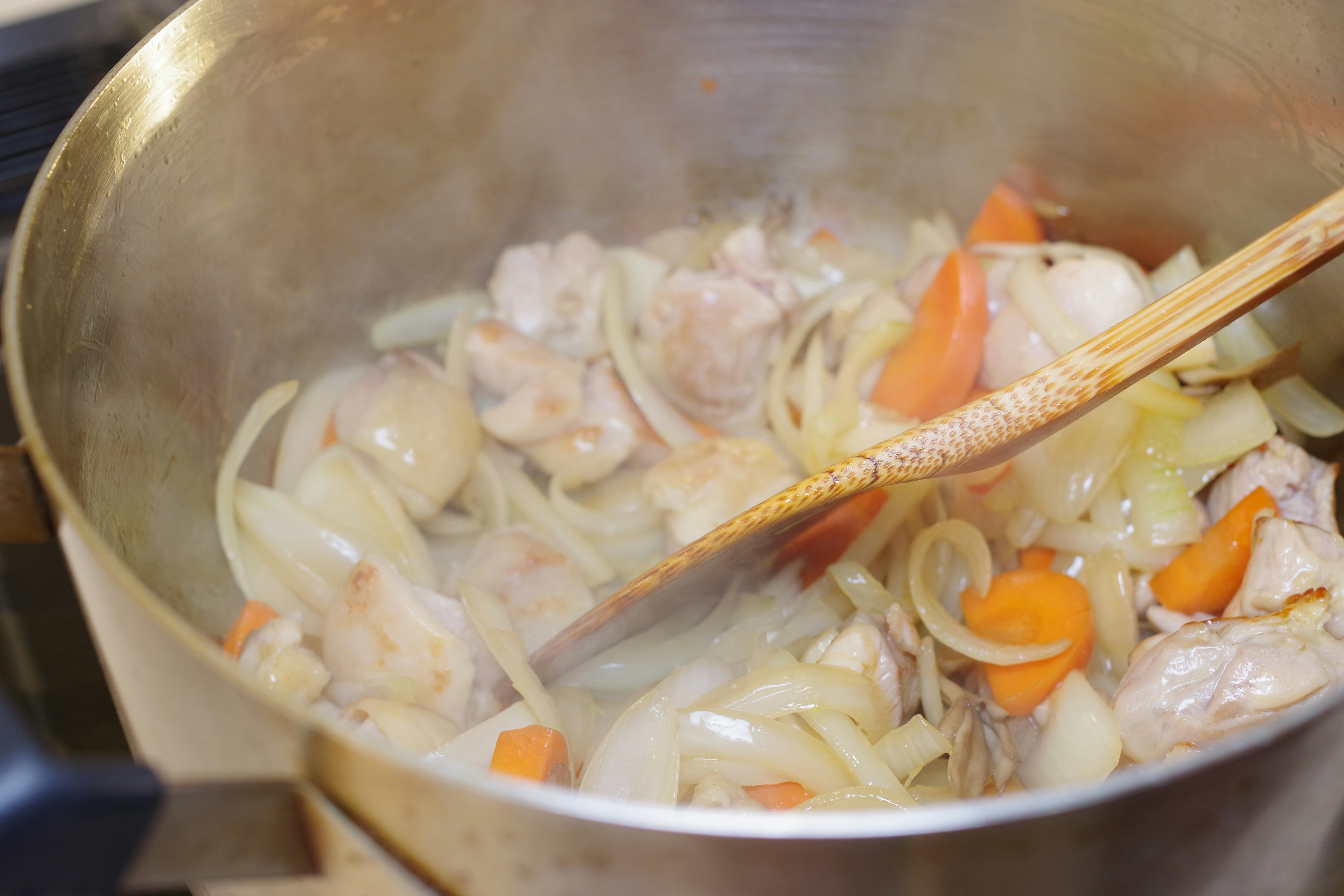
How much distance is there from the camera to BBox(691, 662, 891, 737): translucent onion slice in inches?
58.0

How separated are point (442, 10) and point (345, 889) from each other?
5.01 ft

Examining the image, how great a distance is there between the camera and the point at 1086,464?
6.07 ft

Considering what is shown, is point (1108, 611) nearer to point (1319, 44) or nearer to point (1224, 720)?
point (1224, 720)

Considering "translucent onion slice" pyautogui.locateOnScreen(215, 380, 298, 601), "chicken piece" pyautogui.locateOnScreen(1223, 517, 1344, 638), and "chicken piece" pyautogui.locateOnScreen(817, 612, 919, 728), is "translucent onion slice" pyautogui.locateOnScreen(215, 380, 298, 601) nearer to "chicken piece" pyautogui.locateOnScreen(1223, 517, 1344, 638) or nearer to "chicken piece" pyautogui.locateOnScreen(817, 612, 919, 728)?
"chicken piece" pyautogui.locateOnScreen(817, 612, 919, 728)

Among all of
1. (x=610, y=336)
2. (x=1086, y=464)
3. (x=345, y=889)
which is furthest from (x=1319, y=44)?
(x=345, y=889)

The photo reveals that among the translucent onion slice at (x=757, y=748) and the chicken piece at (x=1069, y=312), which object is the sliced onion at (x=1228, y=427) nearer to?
the chicken piece at (x=1069, y=312)

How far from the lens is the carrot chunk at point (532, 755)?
1.36 m

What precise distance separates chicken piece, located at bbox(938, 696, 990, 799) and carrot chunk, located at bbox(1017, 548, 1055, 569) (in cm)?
42

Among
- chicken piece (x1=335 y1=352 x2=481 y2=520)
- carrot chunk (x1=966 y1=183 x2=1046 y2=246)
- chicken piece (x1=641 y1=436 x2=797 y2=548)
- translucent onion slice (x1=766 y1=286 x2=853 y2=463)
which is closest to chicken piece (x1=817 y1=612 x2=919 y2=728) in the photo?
chicken piece (x1=641 y1=436 x2=797 y2=548)

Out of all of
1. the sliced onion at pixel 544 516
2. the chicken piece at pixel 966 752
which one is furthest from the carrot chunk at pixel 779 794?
the sliced onion at pixel 544 516

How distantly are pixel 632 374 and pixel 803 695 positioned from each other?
0.96 m

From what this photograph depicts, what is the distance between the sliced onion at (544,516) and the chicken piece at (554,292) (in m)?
0.31

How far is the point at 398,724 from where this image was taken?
147cm

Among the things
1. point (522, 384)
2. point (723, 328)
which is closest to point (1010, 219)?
point (723, 328)
